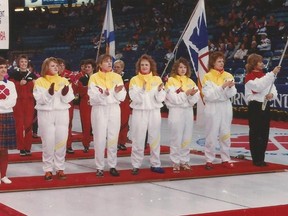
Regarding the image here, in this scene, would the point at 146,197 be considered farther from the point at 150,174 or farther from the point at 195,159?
the point at 195,159

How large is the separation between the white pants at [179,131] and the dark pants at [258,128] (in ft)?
3.41

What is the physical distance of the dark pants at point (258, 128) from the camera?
919 cm

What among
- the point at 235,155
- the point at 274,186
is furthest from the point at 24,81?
the point at 274,186

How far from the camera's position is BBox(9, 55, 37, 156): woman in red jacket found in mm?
10430

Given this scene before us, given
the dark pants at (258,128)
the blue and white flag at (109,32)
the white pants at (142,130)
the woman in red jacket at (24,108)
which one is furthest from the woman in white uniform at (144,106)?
the blue and white flag at (109,32)

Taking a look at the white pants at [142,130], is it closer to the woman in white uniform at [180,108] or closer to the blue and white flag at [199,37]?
the woman in white uniform at [180,108]

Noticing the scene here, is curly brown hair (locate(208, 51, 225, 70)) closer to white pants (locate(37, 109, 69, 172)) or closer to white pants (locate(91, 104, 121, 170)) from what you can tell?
white pants (locate(91, 104, 121, 170))

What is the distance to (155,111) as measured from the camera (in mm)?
8562

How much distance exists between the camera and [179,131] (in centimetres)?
871

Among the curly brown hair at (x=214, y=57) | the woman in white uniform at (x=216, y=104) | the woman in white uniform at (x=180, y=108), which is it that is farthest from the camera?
the curly brown hair at (x=214, y=57)

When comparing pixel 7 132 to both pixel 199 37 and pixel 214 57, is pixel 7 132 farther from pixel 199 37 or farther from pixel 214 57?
pixel 199 37

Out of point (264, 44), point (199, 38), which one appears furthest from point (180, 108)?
point (264, 44)

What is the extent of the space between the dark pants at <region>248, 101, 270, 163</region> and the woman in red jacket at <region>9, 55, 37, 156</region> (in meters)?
3.81

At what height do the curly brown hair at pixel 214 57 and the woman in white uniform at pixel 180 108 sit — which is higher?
the curly brown hair at pixel 214 57
